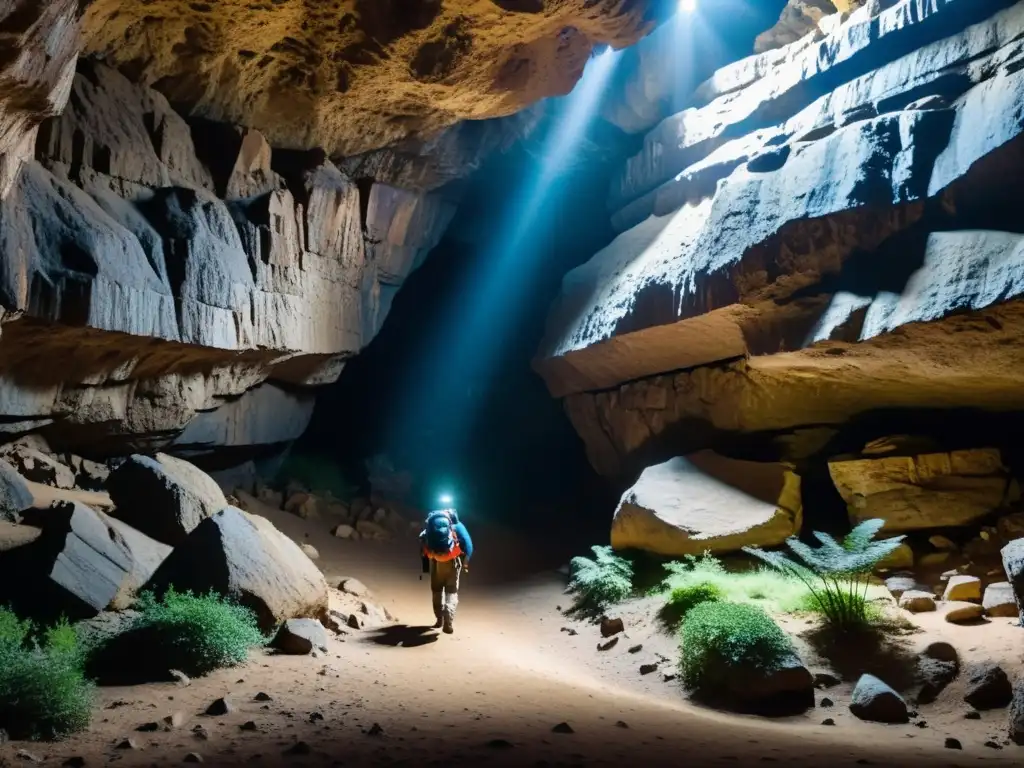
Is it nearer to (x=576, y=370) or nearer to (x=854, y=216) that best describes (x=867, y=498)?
(x=854, y=216)

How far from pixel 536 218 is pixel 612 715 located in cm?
1546

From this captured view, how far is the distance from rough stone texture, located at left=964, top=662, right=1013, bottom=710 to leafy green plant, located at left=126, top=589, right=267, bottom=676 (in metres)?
6.34

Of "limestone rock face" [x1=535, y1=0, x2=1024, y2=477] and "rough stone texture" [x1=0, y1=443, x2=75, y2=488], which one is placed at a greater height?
"limestone rock face" [x1=535, y1=0, x2=1024, y2=477]

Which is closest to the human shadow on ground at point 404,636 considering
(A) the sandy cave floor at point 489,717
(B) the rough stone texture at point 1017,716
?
(A) the sandy cave floor at point 489,717

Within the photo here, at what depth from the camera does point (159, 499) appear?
26.5 ft

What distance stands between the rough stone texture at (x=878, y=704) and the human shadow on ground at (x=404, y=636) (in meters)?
4.51

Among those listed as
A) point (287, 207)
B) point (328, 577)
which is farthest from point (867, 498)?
point (287, 207)

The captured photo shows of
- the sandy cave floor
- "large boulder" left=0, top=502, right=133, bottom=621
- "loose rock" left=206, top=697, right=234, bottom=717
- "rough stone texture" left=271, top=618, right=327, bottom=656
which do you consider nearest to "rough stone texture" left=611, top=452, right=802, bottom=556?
the sandy cave floor

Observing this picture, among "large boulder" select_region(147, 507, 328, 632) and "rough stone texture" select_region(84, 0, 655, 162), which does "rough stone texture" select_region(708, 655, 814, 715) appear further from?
"rough stone texture" select_region(84, 0, 655, 162)

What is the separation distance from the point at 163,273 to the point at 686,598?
784 cm

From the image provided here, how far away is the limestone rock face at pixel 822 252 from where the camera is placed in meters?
8.12

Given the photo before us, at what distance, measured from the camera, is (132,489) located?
820 centimetres

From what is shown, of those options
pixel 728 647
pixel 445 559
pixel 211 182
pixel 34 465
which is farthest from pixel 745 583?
pixel 211 182

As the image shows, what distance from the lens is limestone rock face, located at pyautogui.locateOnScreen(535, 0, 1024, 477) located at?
812 centimetres
